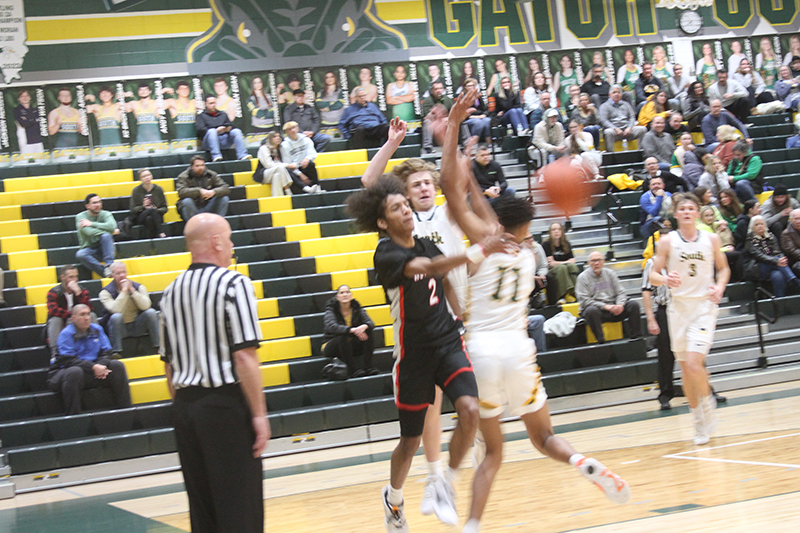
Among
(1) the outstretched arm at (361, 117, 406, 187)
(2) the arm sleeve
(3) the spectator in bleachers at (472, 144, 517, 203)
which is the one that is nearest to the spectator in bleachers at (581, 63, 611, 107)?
(3) the spectator in bleachers at (472, 144, 517, 203)

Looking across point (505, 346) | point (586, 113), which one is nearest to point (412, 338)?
point (505, 346)

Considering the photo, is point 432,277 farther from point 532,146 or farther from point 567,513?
point 532,146

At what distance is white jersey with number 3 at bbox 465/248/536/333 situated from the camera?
3.86m

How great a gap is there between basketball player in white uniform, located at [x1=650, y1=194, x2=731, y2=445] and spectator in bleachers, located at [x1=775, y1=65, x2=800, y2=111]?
11333mm

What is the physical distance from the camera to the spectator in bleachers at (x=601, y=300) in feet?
30.6

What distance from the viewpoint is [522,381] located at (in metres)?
3.79

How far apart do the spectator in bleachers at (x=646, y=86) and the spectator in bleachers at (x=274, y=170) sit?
723 centimetres

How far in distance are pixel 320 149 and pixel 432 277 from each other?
939cm

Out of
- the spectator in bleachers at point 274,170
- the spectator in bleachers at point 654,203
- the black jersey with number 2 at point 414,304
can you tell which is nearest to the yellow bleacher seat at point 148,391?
the spectator in bleachers at point 274,170

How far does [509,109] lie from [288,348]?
23.3 feet

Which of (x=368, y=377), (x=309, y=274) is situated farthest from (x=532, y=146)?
(x=368, y=377)

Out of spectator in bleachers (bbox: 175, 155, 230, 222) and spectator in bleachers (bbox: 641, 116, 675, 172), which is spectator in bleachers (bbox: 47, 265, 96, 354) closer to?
spectator in bleachers (bbox: 175, 155, 230, 222)

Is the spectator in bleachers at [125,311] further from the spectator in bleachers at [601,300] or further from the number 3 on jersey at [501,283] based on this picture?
the number 3 on jersey at [501,283]

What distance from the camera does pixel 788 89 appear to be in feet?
52.2
